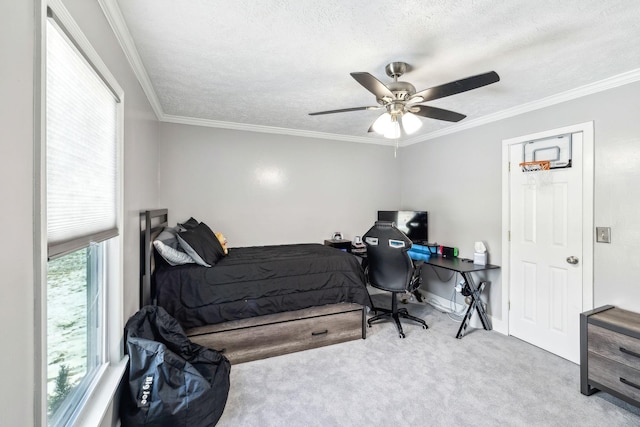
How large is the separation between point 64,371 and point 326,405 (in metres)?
1.55

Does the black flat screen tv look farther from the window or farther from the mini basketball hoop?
the window

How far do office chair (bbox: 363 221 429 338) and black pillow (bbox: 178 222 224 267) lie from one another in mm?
1605

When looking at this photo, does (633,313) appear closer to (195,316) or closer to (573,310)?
(573,310)

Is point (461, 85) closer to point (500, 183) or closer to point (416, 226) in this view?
point (500, 183)

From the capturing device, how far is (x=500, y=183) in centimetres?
331

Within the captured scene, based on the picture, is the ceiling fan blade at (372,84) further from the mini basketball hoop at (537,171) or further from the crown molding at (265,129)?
the crown molding at (265,129)

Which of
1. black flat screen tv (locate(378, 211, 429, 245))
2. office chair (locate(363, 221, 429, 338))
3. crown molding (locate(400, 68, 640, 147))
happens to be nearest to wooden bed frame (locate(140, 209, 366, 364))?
office chair (locate(363, 221, 429, 338))

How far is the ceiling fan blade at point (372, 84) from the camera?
67.3 inches

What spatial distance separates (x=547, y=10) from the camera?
1.55 meters

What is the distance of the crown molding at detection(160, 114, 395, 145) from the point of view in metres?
3.57

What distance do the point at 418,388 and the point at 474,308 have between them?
151 centimetres

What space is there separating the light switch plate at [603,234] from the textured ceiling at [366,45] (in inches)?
47.9

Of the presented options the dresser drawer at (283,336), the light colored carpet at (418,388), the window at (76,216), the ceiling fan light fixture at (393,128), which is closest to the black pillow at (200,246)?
the dresser drawer at (283,336)

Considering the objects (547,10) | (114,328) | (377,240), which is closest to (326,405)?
(114,328)
